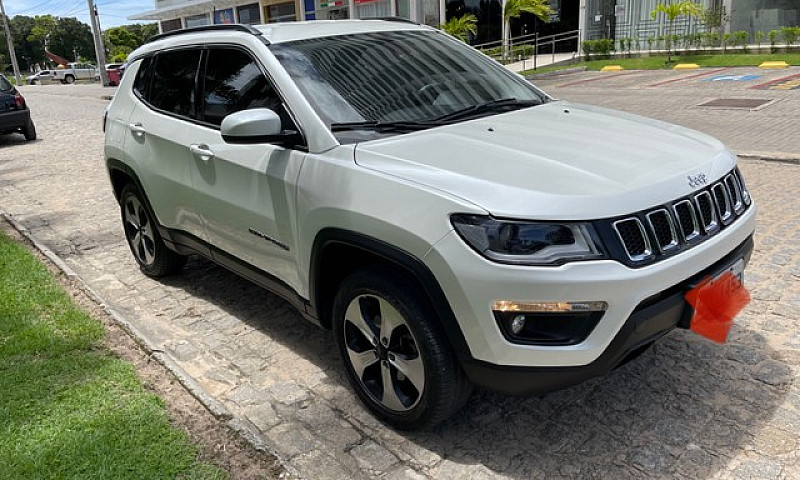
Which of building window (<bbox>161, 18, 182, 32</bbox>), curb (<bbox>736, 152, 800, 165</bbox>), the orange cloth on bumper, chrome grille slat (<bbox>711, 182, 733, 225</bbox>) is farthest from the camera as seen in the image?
building window (<bbox>161, 18, 182, 32</bbox>)

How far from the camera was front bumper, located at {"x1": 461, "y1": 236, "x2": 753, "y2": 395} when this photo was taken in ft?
8.05

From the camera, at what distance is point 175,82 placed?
4.34 m

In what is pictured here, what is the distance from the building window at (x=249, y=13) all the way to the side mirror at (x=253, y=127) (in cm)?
4362

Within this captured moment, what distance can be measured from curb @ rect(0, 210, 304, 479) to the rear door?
2.35 feet

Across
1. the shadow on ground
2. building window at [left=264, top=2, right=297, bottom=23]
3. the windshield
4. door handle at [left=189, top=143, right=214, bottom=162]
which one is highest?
building window at [left=264, top=2, right=297, bottom=23]

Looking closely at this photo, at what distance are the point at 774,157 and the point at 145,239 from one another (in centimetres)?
707

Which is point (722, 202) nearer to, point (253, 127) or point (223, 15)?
point (253, 127)

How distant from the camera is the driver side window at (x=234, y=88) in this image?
11.3ft

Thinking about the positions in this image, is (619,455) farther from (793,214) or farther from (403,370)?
(793,214)

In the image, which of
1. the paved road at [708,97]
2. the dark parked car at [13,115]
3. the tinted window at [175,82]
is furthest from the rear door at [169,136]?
the dark parked car at [13,115]

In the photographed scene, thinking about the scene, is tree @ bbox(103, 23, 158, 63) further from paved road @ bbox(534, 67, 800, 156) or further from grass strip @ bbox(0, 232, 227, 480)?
grass strip @ bbox(0, 232, 227, 480)

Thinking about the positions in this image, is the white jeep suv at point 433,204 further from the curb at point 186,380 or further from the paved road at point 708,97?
the paved road at point 708,97

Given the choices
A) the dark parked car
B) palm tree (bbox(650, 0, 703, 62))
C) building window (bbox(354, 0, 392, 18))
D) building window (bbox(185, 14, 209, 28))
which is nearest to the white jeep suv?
the dark parked car

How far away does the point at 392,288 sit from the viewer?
2740 mm
